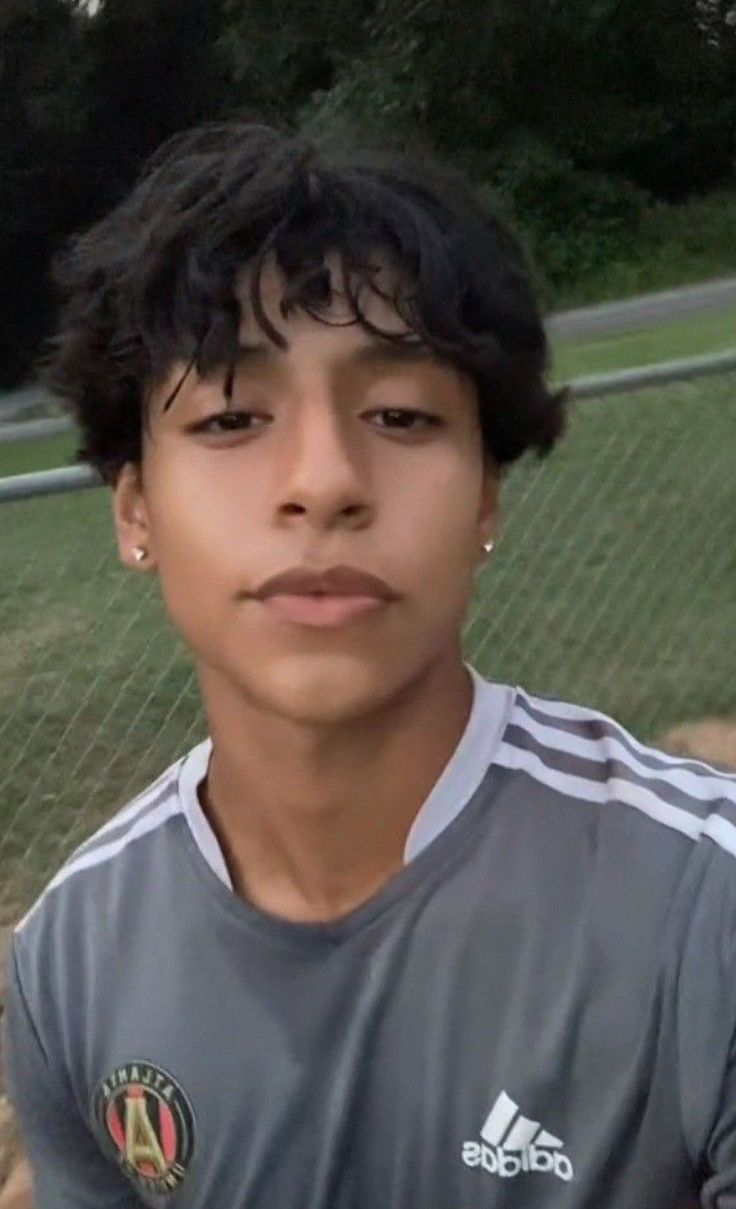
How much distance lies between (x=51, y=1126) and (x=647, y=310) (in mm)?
17912

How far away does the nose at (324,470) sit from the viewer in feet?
4.35

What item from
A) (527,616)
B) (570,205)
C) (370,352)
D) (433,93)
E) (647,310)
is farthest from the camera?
(433,93)

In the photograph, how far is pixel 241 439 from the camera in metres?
1.39

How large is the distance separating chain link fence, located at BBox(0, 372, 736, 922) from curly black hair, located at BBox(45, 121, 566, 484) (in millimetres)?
1596

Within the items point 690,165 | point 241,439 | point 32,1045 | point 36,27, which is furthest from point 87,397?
point 36,27

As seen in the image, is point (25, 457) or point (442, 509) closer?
point (442, 509)

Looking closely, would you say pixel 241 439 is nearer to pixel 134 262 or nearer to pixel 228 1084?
pixel 134 262

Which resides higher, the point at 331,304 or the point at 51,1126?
the point at 331,304

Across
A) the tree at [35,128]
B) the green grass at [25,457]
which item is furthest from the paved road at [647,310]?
the tree at [35,128]

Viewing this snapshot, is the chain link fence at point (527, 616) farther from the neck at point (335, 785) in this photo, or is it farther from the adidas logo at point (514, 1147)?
the adidas logo at point (514, 1147)

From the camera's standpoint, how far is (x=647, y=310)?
18.7 meters

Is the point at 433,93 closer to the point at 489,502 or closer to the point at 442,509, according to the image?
the point at 489,502

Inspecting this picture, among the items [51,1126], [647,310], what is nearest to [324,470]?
[51,1126]

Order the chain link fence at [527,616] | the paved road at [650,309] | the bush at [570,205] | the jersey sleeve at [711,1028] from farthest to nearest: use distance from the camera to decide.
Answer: the bush at [570,205] < the paved road at [650,309] < the chain link fence at [527,616] < the jersey sleeve at [711,1028]
